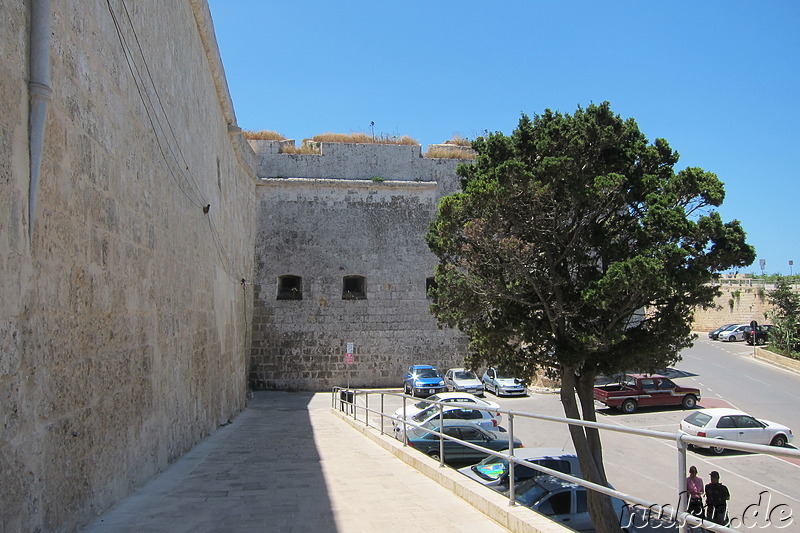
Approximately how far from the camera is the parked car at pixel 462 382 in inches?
760

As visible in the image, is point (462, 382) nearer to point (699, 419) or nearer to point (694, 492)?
point (699, 419)

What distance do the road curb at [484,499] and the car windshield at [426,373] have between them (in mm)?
12012

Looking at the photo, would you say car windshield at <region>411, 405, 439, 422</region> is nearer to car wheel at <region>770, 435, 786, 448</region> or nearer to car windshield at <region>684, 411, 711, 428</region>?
car windshield at <region>684, 411, 711, 428</region>

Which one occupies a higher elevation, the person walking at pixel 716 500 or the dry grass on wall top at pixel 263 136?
the dry grass on wall top at pixel 263 136

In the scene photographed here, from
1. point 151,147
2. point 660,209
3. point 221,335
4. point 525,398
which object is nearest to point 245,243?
point 221,335

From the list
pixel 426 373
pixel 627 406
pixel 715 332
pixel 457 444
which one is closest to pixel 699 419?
pixel 627 406

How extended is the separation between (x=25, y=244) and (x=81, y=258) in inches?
34.7

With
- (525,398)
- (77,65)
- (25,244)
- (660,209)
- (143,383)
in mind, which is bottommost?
(525,398)

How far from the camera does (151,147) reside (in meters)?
6.38

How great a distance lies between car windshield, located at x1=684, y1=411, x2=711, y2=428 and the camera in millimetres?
13209

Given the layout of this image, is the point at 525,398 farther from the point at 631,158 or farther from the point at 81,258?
the point at 81,258

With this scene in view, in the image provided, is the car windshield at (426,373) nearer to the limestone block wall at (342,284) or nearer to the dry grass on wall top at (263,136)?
the limestone block wall at (342,284)

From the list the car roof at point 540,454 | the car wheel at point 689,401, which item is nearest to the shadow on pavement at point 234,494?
the car roof at point 540,454

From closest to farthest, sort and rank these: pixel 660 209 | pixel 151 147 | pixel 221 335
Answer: pixel 151 147, pixel 660 209, pixel 221 335
